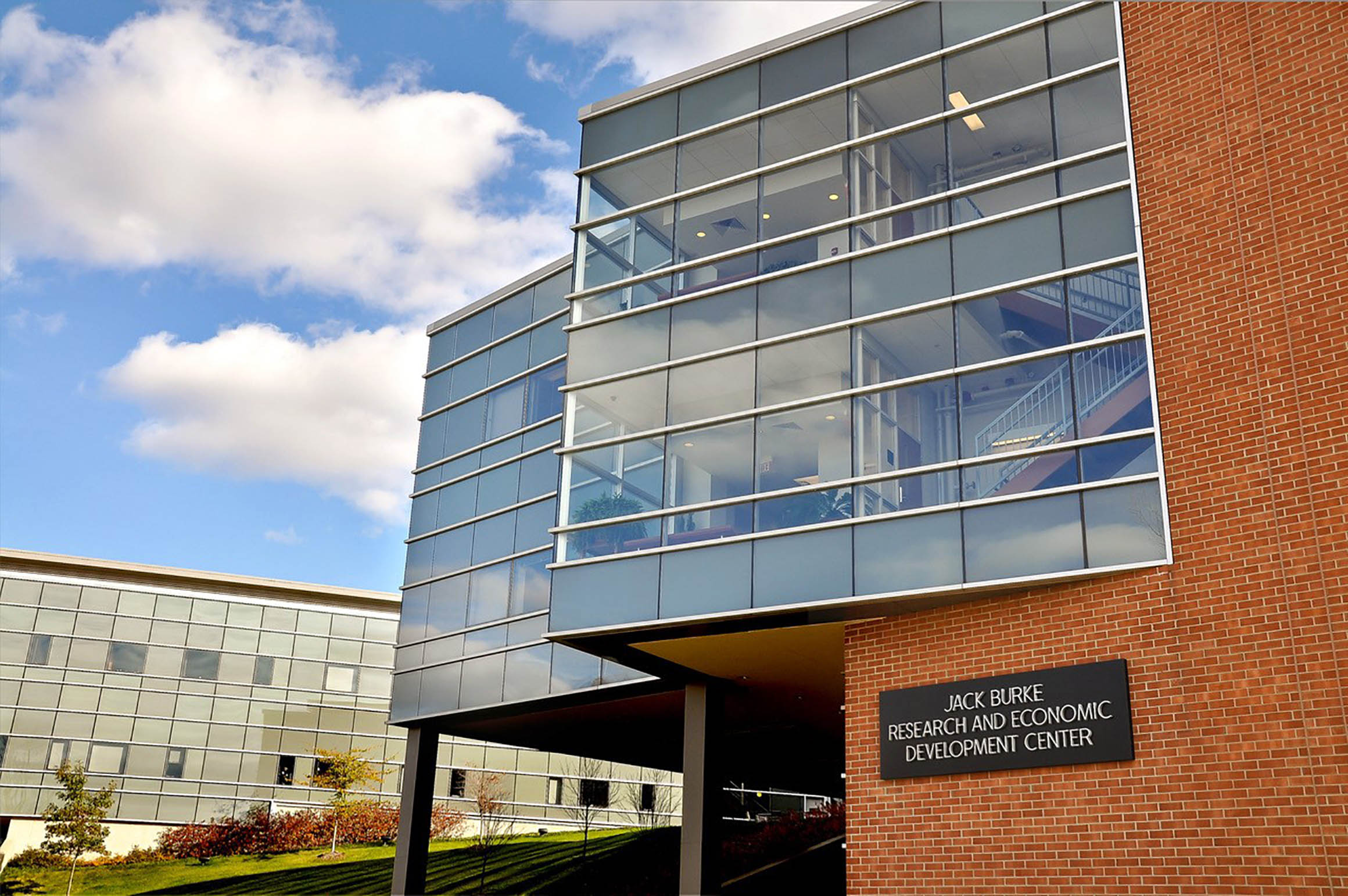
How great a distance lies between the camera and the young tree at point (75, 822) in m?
43.9

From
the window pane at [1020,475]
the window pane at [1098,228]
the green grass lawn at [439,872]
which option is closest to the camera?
the window pane at [1020,475]

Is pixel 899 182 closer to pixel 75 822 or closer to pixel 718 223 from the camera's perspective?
pixel 718 223

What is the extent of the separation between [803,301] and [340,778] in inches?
1457

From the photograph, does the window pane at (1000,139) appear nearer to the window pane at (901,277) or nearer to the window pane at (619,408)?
the window pane at (901,277)

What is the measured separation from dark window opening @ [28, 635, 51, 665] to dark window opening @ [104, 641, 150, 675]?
2.45m

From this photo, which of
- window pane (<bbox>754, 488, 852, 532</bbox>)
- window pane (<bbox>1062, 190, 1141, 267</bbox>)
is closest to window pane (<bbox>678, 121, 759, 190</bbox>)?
window pane (<bbox>1062, 190, 1141, 267</bbox>)

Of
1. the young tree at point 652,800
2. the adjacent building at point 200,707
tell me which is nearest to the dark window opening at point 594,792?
the adjacent building at point 200,707

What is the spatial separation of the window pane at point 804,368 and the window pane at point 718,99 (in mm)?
3833

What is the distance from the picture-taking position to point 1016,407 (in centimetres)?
1650

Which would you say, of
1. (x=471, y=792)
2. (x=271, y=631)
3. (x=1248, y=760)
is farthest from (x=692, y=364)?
(x=271, y=631)

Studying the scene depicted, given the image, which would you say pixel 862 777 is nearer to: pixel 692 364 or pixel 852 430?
pixel 852 430

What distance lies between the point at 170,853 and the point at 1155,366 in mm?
45755

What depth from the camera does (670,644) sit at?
66.8 feet

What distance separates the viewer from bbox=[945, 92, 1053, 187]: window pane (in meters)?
17.4
